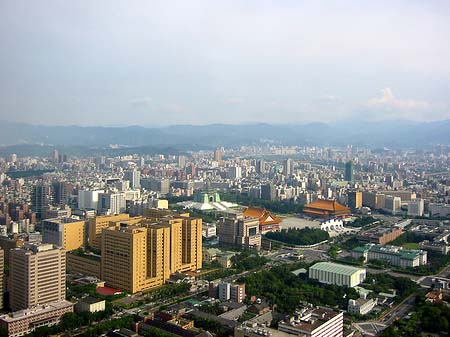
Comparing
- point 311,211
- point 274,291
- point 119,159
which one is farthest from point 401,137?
point 274,291

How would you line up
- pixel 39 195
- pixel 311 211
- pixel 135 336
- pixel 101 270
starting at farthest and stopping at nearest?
pixel 311 211 < pixel 39 195 < pixel 101 270 < pixel 135 336

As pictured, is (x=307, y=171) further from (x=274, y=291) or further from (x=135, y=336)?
(x=135, y=336)

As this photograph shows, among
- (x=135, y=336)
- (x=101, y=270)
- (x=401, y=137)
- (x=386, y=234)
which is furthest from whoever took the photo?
(x=401, y=137)

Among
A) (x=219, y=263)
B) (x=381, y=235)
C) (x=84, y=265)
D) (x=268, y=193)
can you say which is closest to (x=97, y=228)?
(x=84, y=265)

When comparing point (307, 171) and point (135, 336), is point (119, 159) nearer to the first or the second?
point (307, 171)

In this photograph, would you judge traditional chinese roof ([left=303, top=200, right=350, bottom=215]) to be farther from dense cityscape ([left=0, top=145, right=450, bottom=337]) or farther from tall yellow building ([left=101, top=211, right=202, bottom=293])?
A: tall yellow building ([left=101, top=211, right=202, bottom=293])

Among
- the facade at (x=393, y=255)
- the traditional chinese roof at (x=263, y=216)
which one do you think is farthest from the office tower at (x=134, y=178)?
the facade at (x=393, y=255)

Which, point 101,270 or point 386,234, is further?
point 386,234

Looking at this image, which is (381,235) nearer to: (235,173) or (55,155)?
(235,173)
